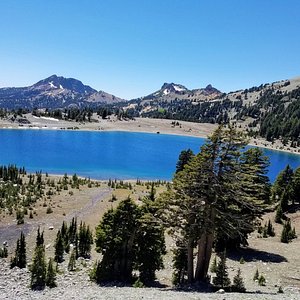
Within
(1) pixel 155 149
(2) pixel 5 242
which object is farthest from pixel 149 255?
(1) pixel 155 149

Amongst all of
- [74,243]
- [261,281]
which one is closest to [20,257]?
[74,243]

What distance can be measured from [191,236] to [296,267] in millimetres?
9392

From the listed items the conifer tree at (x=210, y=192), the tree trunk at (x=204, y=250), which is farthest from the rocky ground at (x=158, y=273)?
the conifer tree at (x=210, y=192)

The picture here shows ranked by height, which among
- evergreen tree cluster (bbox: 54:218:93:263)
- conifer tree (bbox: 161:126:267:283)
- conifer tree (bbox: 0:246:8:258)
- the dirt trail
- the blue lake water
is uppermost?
conifer tree (bbox: 161:126:267:283)

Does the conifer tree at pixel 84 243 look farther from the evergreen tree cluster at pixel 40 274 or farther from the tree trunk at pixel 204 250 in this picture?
the tree trunk at pixel 204 250

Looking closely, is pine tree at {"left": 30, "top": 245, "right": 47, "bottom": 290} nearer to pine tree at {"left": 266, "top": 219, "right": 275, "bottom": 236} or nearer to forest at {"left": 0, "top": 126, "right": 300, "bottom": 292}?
forest at {"left": 0, "top": 126, "right": 300, "bottom": 292}

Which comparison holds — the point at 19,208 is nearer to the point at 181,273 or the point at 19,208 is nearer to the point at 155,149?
the point at 181,273

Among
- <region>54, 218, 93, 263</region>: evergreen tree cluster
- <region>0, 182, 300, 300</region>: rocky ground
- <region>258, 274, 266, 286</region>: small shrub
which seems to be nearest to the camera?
<region>0, 182, 300, 300</region>: rocky ground

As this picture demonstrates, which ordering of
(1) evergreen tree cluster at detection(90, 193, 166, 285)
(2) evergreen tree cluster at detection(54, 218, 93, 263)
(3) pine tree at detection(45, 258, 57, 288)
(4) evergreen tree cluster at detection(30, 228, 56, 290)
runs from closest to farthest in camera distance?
(4) evergreen tree cluster at detection(30, 228, 56, 290)
(3) pine tree at detection(45, 258, 57, 288)
(1) evergreen tree cluster at detection(90, 193, 166, 285)
(2) evergreen tree cluster at detection(54, 218, 93, 263)

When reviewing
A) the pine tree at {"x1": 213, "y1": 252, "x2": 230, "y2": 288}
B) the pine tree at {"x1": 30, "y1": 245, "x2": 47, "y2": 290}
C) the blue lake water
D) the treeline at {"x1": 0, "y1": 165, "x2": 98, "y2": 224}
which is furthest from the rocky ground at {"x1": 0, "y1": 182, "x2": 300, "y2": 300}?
the blue lake water

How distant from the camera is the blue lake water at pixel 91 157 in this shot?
292 ft

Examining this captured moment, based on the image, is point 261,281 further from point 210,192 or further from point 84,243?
point 84,243

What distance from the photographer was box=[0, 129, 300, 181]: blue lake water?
88.9 m

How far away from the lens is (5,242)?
30.4 m
